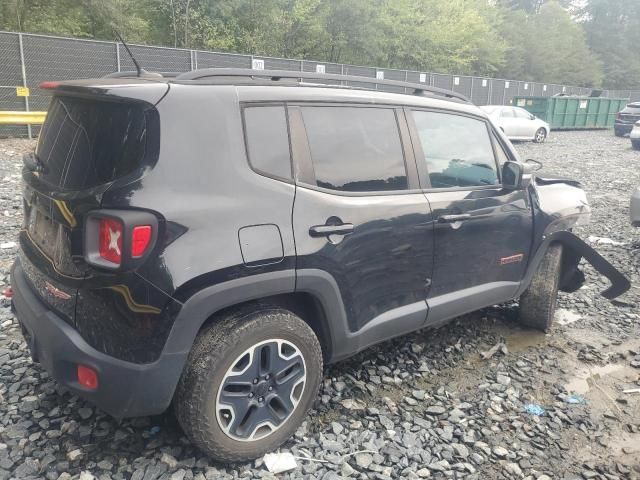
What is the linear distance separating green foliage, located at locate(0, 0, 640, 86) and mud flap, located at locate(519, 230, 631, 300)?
23.7 feet

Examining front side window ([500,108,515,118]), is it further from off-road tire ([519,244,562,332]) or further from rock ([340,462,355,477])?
rock ([340,462,355,477])

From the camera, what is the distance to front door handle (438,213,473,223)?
10.2 ft

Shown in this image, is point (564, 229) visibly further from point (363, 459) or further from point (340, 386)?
Result: point (363, 459)

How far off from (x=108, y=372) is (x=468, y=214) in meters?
2.23

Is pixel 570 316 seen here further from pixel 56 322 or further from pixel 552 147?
pixel 552 147

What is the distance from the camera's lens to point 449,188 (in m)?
3.25

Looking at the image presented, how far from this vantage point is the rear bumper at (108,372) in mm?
2162

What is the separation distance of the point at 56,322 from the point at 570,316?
13.3 ft

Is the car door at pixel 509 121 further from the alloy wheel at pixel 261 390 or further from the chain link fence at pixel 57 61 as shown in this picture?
the alloy wheel at pixel 261 390

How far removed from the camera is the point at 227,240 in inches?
88.3

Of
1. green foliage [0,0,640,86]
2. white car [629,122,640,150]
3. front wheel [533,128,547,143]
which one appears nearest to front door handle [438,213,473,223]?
green foliage [0,0,640,86]

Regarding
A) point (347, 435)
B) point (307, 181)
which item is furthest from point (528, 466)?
point (307, 181)

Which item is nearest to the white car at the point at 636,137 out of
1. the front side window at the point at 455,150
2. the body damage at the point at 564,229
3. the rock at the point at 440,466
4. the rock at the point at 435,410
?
the body damage at the point at 564,229

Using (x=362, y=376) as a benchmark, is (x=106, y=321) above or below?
above
